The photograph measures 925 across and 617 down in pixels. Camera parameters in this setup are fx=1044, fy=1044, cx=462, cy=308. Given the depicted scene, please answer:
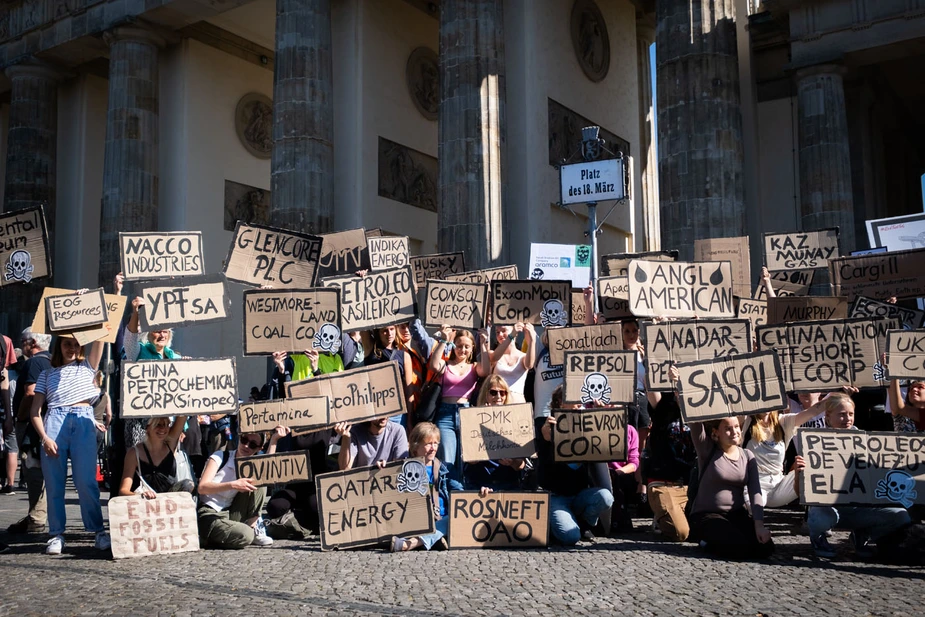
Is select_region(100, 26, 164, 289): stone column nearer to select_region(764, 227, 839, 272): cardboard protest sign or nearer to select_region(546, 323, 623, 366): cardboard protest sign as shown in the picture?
select_region(764, 227, 839, 272): cardboard protest sign

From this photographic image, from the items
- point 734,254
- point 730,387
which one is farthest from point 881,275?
point 730,387

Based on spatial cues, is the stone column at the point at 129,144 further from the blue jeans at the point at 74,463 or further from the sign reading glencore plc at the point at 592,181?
the blue jeans at the point at 74,463

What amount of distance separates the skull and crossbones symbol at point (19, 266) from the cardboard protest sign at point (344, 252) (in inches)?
144

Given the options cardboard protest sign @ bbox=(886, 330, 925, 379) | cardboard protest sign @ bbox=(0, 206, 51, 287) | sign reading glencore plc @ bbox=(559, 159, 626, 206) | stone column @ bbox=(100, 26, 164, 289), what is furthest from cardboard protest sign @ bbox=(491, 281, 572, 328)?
stone column @ bbox=(100, 26, 164, 289)

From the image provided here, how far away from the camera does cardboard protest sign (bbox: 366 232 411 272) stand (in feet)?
41.2

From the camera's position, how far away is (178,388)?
28.2 ft

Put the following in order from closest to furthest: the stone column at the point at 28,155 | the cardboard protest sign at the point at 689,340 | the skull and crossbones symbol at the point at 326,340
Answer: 1. the cardboard protest sign at the point at 689,340
2. the skull and crossbones symbol at the point at 326,340
3. the stone column at the point at 28,155

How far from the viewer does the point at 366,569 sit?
7.29m

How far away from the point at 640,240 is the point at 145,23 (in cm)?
1394

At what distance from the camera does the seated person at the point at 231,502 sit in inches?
334

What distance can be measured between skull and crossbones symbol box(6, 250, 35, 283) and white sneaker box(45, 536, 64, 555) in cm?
297

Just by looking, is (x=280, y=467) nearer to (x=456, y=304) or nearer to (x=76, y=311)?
(x=76, y=311)

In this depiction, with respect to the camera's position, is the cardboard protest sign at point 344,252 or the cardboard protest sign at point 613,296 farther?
the cardboard protest sign at point 344,252

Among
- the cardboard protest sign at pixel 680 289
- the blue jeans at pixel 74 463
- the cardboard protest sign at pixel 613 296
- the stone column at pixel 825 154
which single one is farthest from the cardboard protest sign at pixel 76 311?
the stone column at pixel 825 154
